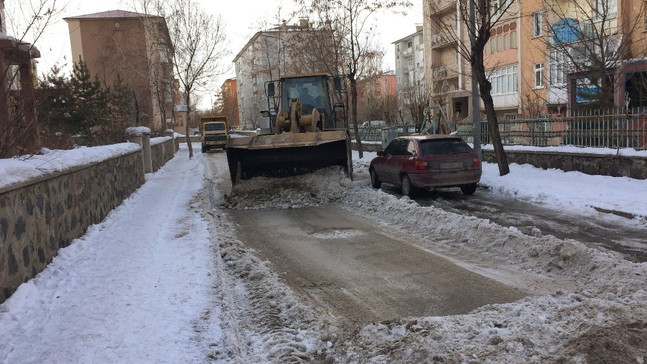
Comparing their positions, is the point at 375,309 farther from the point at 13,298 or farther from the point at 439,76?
the point at 439,76

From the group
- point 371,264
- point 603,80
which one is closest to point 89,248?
point 371,264

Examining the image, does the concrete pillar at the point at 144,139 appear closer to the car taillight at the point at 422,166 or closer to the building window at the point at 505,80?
the car taillight at the point at 422,166

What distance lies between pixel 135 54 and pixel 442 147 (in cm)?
3539

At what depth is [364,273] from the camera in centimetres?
667

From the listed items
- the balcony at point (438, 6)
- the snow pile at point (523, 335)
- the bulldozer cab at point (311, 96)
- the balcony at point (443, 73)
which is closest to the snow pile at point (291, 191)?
the bulldozer cab at point (311, 96)

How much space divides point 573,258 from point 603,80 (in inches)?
576

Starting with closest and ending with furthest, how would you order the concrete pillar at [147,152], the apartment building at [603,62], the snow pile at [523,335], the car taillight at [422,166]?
the snow pile at [523,335], the car taillight at [422,166], the apartment building at [603,62], the concrete pillar at [147,152]

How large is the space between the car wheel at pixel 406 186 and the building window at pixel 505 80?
26485mm

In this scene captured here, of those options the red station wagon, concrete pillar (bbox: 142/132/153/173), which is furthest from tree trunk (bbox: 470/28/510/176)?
concrete pillar (bbox: 142/132/153/173)

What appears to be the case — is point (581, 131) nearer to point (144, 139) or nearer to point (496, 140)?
point (496, 140)

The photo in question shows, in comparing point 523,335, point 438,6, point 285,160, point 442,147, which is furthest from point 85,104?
point 523,335

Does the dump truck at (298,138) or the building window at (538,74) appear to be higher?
the building window at (538,74)

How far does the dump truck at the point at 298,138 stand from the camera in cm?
1272

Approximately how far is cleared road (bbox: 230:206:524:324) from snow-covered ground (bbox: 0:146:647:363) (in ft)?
0.97
